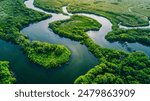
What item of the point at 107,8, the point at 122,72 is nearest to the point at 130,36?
the point at 122,72

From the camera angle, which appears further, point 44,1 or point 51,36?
point 44,1

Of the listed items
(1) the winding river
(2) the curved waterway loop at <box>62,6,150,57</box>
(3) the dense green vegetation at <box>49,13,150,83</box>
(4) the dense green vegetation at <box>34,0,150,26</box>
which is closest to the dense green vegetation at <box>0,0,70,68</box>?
(1) the winding river

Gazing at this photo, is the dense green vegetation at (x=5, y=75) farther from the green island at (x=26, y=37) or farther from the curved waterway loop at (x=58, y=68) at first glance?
the green island at (x=26, y=37)

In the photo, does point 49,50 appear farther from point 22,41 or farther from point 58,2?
point 58,2

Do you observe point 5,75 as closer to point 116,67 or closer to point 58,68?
point 58,68

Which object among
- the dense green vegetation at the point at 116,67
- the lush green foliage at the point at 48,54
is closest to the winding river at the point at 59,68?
the lush green foliage at the point at 48,54

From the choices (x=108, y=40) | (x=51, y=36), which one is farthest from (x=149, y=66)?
(x=51, y=36)

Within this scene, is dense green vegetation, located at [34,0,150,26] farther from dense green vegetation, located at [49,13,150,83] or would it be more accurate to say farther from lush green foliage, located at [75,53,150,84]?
lush green foliage, located at [75,53,150,84]
